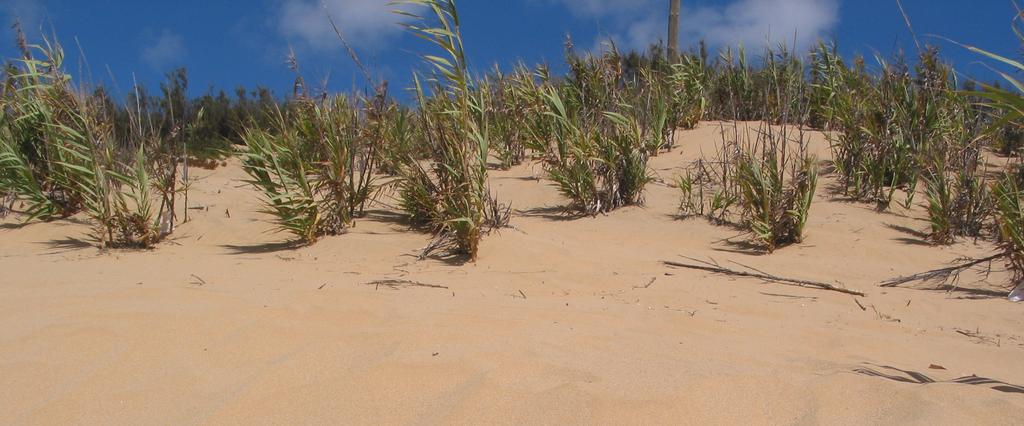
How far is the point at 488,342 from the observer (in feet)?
9.09

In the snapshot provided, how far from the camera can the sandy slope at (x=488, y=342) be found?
220cm

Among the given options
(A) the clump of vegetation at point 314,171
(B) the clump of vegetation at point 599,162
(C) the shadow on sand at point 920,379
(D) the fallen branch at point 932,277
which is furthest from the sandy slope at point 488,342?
(B) the clump of vegetation at point 599,162

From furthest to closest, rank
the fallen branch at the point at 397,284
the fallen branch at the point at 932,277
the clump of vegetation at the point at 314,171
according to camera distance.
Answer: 1. the clump of vegetation at the point at 314,171
2. the fallen branch at the point at 932,277
3. the fallen branch at the point at 397,284

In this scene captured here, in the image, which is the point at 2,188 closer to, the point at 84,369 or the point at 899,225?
the point at 84,369

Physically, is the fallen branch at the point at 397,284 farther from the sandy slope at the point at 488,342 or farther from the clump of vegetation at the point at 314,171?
the clump of vegetation at the point at 314,171

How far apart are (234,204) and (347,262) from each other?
10.2 ft

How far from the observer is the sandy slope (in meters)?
2.20

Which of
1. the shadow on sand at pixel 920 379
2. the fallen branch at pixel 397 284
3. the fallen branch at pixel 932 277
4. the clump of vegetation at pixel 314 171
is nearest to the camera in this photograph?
the shadow on sand at pixel 920 379

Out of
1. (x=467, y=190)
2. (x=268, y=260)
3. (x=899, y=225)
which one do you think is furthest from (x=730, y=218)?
(x=268, y=260)

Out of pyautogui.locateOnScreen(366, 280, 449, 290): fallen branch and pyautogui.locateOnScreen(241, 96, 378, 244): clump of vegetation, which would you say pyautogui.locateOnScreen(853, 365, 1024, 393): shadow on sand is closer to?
pyautogui.locateOnScreen(366, 280, 449, 290): fallen branch

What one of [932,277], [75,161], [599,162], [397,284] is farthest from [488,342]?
[75,161]

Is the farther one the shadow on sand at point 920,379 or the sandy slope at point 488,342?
the shadow on sand at point 920,379

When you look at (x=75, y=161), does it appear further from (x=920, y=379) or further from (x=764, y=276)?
(x=920, y=379)

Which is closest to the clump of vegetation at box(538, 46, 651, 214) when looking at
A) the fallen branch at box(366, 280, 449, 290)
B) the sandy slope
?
the sandy slope
